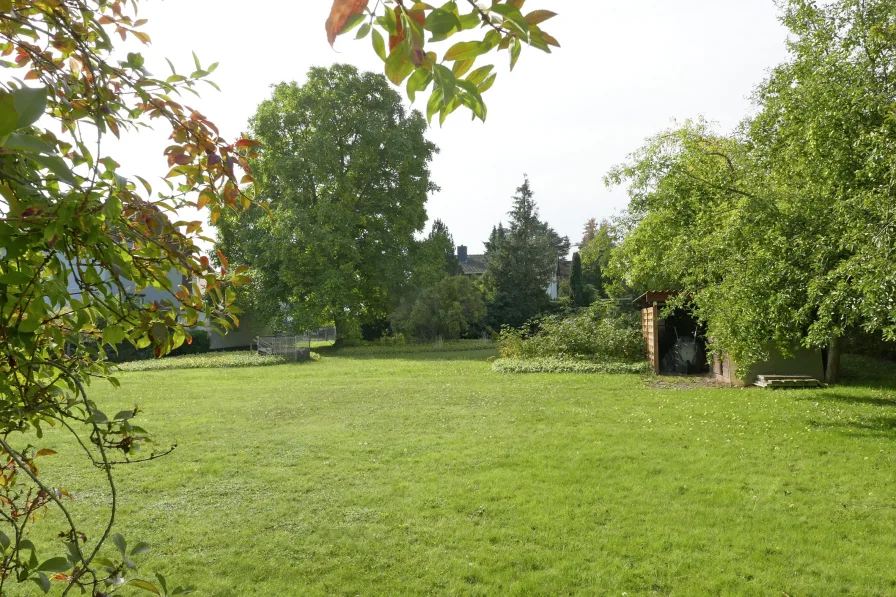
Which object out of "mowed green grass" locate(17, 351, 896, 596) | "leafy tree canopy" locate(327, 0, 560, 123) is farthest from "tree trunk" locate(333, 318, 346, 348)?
"leafy tree canopy" locate(327, 0, 560, 123)

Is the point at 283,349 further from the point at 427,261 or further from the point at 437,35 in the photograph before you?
the point at 437,35

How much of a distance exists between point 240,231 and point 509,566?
23.5 metres

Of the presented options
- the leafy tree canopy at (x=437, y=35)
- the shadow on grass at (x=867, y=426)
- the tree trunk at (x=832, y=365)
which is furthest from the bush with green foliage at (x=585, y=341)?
the leafy tree canopy at (x=437, y=35)

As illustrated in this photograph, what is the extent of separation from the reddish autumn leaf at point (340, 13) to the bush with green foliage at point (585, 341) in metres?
16.5

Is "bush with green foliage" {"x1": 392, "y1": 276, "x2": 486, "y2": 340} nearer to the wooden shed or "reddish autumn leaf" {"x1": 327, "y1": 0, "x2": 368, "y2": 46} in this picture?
the wooden shed

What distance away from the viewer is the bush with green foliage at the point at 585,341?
16.9m

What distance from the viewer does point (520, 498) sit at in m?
5.36

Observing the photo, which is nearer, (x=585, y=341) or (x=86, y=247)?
(x=86, y=247)

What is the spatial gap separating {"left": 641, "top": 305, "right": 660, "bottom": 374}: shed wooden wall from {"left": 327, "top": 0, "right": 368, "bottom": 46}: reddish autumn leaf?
14.3m

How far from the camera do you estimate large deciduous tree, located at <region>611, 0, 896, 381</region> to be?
22.3 ft

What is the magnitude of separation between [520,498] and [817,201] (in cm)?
612

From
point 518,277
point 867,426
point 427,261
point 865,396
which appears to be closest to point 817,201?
point 867,426

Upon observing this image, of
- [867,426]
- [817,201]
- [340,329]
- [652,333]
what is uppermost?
[817,201]

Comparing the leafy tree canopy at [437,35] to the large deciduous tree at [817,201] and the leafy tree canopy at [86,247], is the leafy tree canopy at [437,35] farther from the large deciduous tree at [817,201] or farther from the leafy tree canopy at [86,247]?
the large deciduous tree at [817,201]
